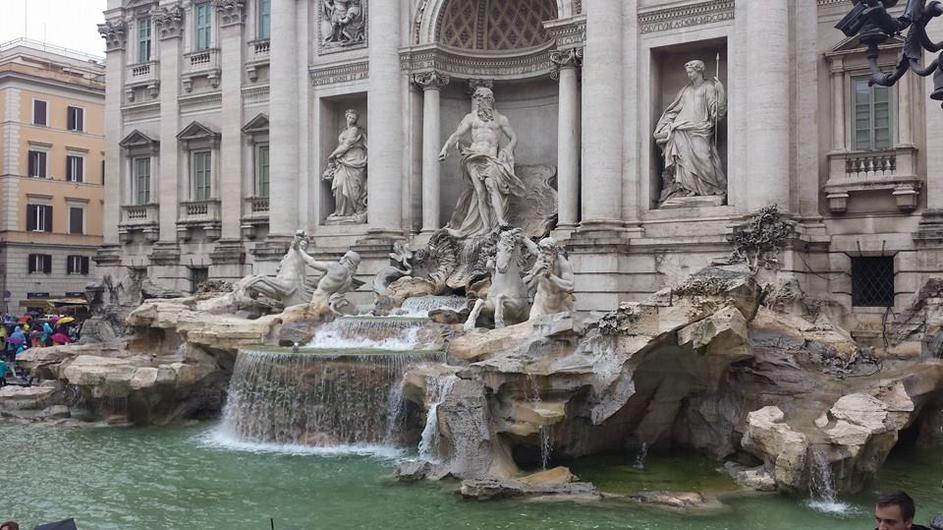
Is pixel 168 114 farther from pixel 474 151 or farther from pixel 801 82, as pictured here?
pixel 801 82

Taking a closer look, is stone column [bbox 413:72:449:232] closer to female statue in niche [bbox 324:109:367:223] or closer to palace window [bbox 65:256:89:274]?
female statue in niche [bbox 324:109:367:223]

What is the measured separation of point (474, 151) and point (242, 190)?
894cm

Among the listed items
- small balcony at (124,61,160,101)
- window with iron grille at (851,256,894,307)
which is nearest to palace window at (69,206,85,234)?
small balcony at (124,61,160,101)

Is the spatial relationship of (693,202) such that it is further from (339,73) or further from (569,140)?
(339,73)

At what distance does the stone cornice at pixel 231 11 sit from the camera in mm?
28281

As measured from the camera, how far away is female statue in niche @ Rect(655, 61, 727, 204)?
20.0m

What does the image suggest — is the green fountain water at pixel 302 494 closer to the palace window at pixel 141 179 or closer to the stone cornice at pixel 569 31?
the stone cornice at pixel 569 31

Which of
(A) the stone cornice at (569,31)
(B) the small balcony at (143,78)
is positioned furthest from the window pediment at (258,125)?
(A) the stone cornice at (569,31)

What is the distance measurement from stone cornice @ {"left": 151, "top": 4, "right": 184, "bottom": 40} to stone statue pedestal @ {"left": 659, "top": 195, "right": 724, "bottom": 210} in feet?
57.1

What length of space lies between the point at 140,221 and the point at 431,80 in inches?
488

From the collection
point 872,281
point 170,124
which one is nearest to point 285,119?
point 170,124

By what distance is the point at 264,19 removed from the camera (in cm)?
2828

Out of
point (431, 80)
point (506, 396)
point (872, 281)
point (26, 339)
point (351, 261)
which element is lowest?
point (506, 396)

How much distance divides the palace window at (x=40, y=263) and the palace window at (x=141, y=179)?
16.5m
